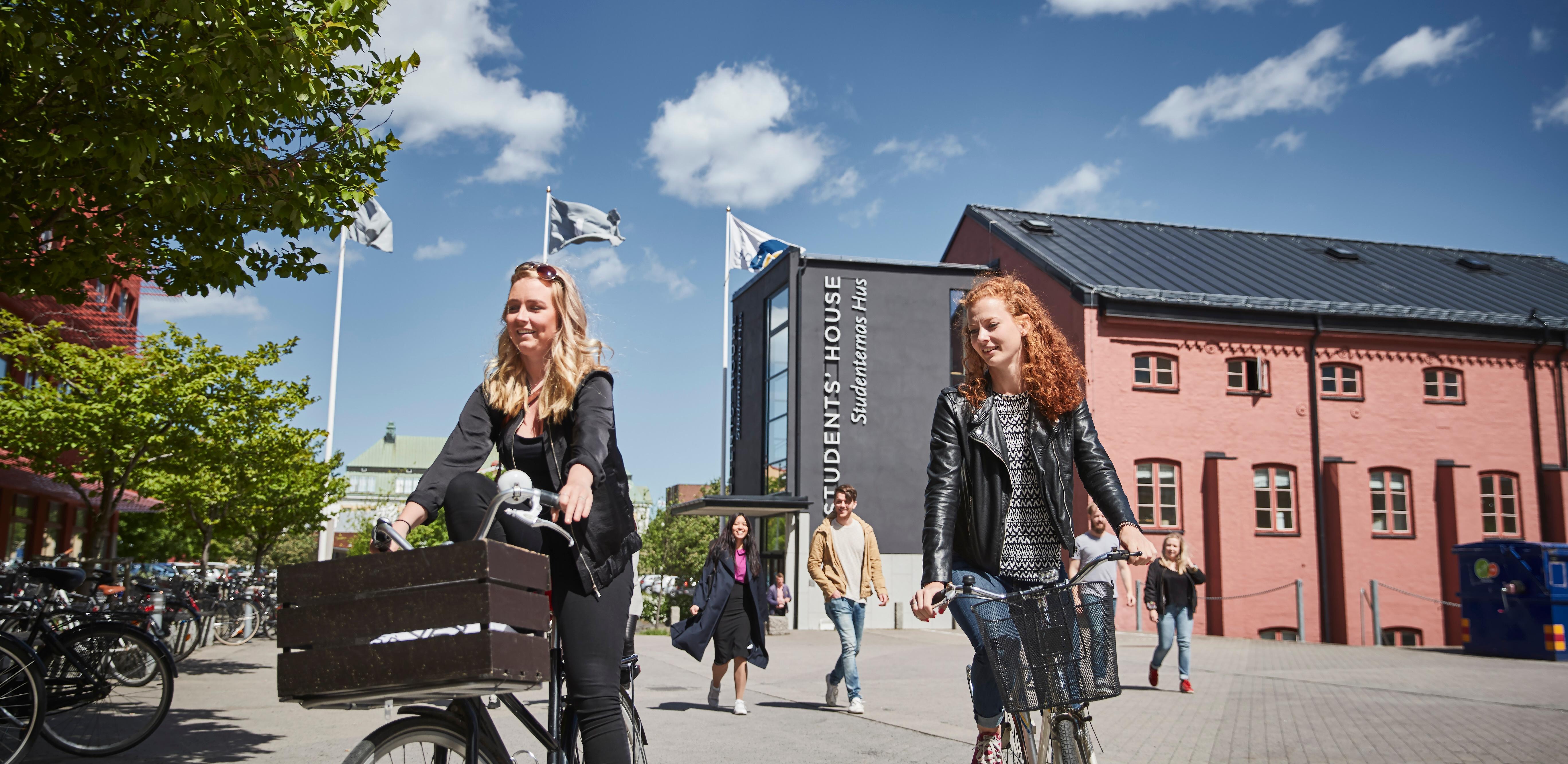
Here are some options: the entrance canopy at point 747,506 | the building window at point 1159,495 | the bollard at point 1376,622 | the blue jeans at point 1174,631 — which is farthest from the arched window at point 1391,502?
the blue jeans at point 1174,631

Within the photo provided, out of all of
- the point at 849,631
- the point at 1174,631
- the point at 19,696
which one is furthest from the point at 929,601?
the point at 1174,631

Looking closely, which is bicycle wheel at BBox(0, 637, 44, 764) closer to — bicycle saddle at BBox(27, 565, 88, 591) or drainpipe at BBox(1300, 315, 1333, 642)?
bicycle saddle at BBox(27, 565, 88, 591)

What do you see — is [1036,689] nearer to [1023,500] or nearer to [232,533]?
[1023,500]

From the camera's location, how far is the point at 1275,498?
27.6 meters

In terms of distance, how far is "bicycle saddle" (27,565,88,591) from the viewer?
6887 millimetres

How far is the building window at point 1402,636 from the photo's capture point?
27.1 metres

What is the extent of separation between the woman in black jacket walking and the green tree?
4397mm

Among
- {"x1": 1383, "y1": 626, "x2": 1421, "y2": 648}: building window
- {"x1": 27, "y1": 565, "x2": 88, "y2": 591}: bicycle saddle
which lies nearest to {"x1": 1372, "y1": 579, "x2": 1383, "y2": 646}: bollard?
{"x1": 1383, "y1": 626, "x2": 1421, "y2": 648}: building window

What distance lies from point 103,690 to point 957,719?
609cm

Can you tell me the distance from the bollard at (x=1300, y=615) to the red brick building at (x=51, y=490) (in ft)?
86.2

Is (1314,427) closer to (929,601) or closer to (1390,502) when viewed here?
(1390,502)

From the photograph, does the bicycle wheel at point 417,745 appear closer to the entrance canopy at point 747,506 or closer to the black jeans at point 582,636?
the black jeans at point 582,636

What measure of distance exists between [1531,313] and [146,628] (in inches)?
1313

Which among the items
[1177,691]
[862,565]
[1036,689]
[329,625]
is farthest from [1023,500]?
[1177,691]
